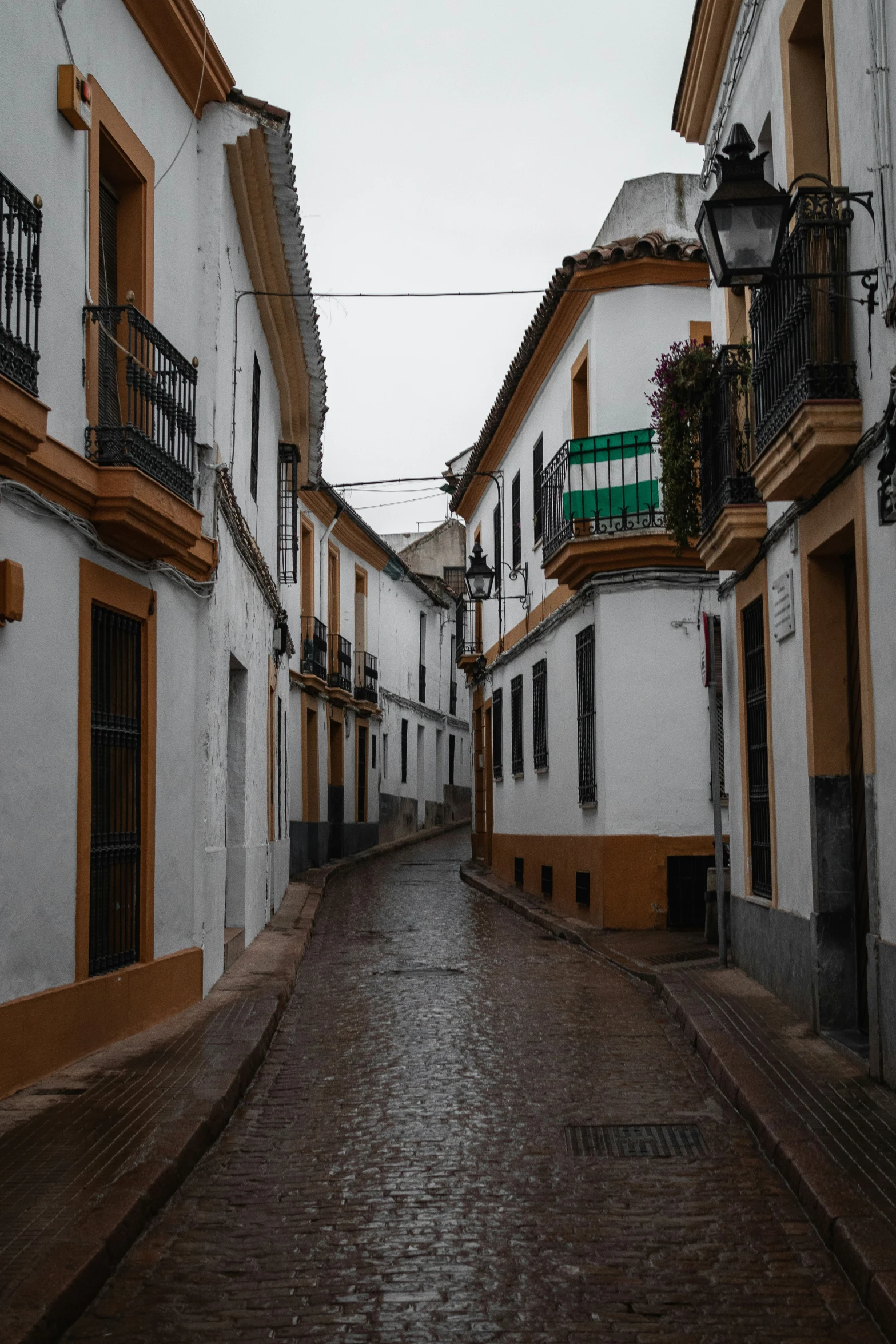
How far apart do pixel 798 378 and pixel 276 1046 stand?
192 inches

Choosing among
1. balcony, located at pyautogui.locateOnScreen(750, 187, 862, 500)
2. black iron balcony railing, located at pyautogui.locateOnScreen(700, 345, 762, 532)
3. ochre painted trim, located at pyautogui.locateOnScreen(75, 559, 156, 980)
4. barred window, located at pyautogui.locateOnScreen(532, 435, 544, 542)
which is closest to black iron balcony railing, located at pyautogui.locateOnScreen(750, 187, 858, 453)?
balcony, located at pyautogui.locateOnScreen(750, 187, 862, 500)

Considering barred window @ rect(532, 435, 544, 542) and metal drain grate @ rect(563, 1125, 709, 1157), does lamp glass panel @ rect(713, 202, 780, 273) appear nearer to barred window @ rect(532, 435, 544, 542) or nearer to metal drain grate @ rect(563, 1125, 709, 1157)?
metal drain grate @ rect(563, 1125, 709, 1157)

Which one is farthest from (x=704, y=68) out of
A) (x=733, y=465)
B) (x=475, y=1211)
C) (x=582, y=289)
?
(x=475, y=1211)

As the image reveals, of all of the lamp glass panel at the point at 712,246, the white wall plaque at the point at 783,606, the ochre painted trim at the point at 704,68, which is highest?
the ochre painted trim at the point at 704,68

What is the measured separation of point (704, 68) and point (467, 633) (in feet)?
49.6

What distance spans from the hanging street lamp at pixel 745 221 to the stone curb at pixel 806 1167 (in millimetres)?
3898

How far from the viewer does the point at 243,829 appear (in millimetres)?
12258

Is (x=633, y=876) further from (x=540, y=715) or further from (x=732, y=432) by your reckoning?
(x=732, y=432)

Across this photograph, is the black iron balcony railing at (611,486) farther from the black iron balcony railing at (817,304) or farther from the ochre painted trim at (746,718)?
the black iron balcony railing at (817,304)

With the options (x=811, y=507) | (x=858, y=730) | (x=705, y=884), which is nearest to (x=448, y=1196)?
(x=858, y=730)

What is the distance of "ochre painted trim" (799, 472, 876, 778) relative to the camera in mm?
7230

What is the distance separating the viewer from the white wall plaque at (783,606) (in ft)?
29.7

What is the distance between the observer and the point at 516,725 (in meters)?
20.8

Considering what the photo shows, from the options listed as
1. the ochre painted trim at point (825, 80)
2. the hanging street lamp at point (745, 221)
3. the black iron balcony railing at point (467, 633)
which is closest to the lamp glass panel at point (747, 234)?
the hanging street lamp at point (745, 221)
